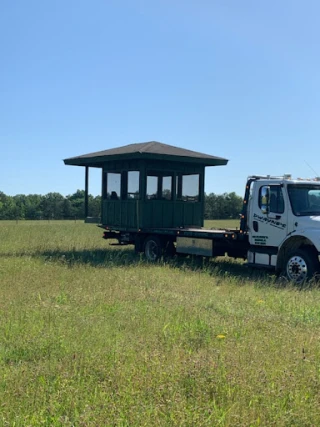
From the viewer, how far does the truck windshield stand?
11000mm

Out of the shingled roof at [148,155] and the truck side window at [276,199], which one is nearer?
the truck side window at [276,199]

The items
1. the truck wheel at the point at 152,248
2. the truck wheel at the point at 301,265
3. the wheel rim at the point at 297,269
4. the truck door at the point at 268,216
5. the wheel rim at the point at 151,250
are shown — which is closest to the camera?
the truck wheel at the point at 301,265

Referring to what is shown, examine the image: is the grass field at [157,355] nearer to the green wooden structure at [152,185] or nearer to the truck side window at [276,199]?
the truck side window at [276,199]

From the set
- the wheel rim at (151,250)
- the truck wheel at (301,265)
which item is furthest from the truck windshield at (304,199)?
the wheel rim at (151,250)

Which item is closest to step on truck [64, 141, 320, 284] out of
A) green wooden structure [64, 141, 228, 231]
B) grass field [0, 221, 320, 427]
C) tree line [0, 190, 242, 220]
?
green wooden structure [64, 141, 228, 231]

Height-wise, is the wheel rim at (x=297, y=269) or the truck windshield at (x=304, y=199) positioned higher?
the truck windshield at (x=304, y=199)

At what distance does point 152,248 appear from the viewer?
15484mm

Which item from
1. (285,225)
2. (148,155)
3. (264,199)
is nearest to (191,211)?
(148,155)

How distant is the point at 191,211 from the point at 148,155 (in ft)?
9.22

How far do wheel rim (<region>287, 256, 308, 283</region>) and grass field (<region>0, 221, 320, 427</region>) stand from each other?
93cm

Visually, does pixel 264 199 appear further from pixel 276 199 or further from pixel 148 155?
pixel 148 155

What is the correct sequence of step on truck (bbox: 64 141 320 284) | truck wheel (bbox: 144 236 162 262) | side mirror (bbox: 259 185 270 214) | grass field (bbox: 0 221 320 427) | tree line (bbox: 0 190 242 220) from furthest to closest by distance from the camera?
tree line (bbox: 0 190 242 220)
truck wheel (bbox: 144 236 162 262)
side mirror (bbox: 259 185 270 214)
step on truck (bbox: 64 141 320 284)
grass field (bbox: 0 221 320 427)

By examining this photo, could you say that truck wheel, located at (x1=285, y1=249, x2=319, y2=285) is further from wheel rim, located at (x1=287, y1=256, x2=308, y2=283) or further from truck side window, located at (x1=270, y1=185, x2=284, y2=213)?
truck side window, located at (x1=270, y1=185, x2=284, y2=213)

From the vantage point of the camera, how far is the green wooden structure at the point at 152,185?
15.2 m
